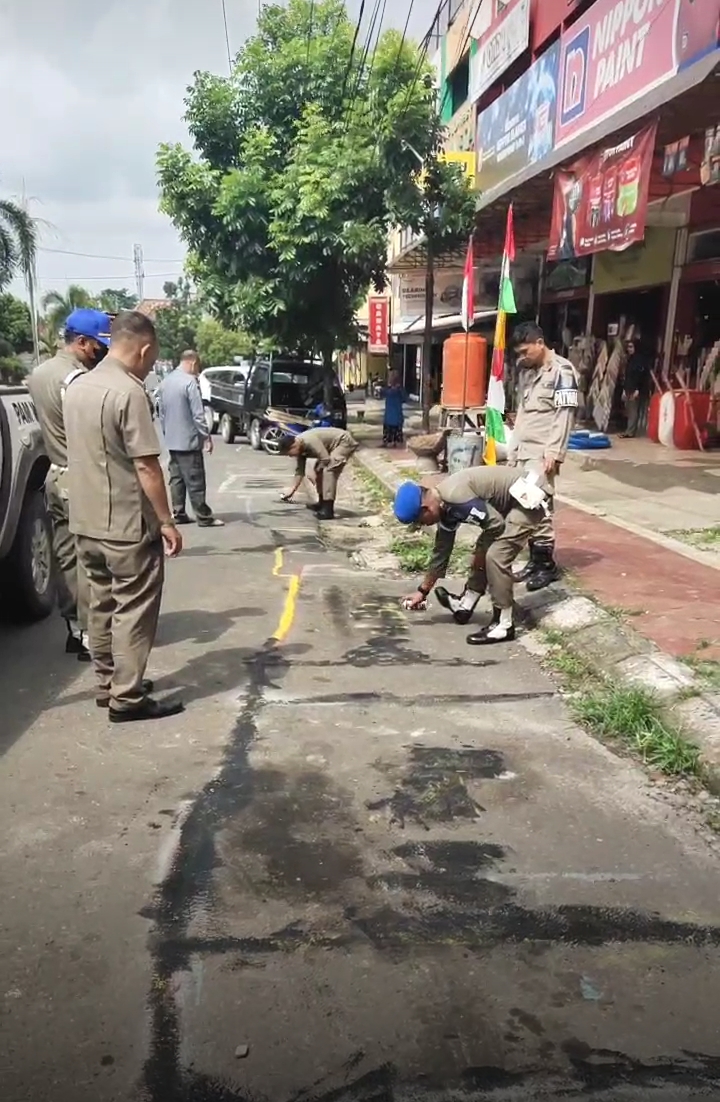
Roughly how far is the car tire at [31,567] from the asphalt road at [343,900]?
81cm

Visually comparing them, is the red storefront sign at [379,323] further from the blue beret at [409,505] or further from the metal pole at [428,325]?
the blue beret at [409,505]

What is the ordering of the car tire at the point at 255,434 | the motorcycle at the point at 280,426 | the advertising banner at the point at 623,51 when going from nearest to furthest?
the advertising banner at the point at 623,51
the motorcycle at the point at 280,426
the car tire at the point at 255,434

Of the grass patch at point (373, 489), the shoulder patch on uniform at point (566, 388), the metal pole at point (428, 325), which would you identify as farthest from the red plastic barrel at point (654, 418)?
the shoulder patch on uniform at point (566, 388)

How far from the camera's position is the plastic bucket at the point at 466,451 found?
1031 centimetres

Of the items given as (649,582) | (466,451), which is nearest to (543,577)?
(649,582)

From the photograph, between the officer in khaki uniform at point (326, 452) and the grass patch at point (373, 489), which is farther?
the grass patch at point (373, 489)

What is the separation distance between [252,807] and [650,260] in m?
13.5

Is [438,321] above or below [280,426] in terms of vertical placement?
above

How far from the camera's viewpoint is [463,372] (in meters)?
13.9

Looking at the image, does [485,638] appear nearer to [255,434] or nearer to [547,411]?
[547,411]

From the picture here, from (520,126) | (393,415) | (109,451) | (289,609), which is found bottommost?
(289,609)

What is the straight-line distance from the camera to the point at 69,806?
11.5ft

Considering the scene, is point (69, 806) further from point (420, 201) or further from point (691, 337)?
point (420, 201)

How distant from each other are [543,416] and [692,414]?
7443 mm
